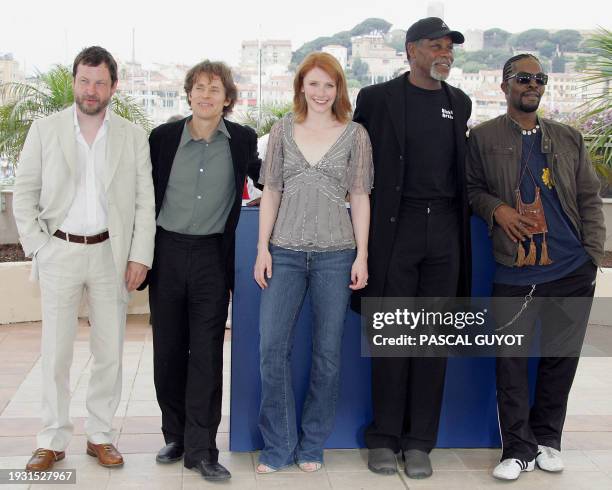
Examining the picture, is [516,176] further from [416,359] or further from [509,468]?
[509,468]

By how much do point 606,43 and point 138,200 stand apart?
4575 mm

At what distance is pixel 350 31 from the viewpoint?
13398 millimetres

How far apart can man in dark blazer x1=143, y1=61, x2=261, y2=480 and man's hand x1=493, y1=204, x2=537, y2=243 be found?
1.00m

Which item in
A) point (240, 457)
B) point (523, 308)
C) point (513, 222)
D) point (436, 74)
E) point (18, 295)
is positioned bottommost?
point (18, 295)

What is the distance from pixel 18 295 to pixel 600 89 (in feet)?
15.4

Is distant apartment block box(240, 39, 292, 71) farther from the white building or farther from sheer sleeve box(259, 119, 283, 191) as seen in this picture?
sheer sleeve box(259, 119, 283, 191)

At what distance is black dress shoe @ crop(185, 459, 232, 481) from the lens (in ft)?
11.1

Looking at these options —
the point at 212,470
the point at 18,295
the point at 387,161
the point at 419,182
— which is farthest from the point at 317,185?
the point at 18,295

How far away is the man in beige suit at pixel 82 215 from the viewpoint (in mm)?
3285

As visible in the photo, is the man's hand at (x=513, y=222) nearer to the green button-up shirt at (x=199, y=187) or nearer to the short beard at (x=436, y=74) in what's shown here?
the short beard at (x=436, y=74)

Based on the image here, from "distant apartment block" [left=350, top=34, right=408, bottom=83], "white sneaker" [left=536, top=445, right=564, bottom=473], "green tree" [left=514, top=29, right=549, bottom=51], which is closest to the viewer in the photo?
"white sneaker" [left=536, top=445, right=564, bottom=473]

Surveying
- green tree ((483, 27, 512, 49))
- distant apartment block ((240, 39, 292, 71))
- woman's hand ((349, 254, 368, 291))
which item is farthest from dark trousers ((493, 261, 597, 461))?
distant apartment block ((240, 39, 292, 71))

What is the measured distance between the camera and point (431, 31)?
3373mm

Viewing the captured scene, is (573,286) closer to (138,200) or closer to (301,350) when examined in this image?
(301,350)
